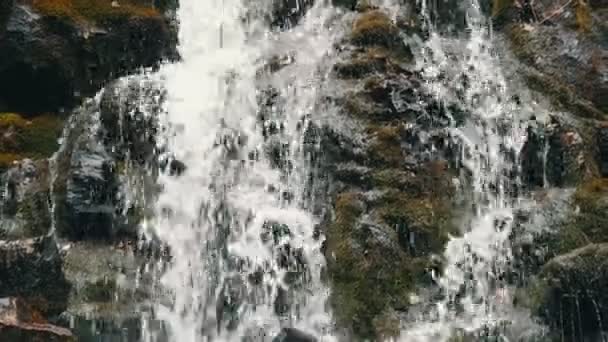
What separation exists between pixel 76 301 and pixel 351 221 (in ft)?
14.7

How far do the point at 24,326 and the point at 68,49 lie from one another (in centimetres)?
675

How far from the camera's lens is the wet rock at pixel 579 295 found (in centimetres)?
1407

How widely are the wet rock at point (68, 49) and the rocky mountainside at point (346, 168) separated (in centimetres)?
3

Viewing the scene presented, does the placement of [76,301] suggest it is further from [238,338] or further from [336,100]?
[336,100]

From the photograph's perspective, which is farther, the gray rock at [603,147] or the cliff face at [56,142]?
the gray rock at [603,147]

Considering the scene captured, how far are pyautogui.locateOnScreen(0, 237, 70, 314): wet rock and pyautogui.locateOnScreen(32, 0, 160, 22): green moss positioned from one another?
18.5 feet

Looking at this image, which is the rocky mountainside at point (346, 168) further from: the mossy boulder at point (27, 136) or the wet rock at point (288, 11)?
the wet rock at point (288, 11)

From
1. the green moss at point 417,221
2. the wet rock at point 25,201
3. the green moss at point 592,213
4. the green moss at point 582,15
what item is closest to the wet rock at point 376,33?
the green moss at point 582,15

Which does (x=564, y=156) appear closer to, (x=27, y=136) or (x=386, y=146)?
(x=386, y=146)

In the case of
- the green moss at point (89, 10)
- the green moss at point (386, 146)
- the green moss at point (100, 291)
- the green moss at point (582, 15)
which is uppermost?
the green moss at point (89, 10)

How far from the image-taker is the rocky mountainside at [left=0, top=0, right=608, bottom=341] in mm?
14500

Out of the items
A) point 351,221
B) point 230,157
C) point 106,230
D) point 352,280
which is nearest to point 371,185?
point 351,221

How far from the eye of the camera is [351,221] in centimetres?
1516

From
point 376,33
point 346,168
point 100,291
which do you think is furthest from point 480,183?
point 100,291
